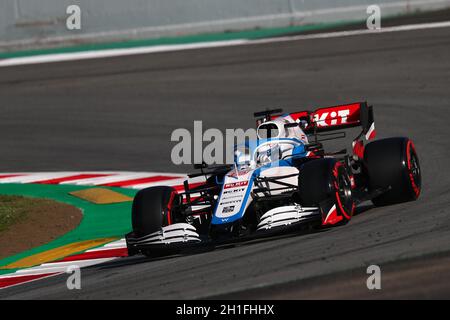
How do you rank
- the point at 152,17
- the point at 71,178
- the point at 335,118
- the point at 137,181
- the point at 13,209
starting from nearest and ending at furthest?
the point at 335,118, the point at 13,209, the point at 137,181, the point at 71,178, the point at 152,17

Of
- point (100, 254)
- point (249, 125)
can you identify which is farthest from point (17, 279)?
point (249, 125)

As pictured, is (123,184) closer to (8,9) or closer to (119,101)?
(119,101)

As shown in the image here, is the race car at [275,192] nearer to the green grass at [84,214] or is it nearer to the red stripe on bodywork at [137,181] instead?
the green grass at [84,214]

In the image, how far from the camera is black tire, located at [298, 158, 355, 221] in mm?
9445

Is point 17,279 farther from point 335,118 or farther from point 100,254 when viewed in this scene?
point 335,118

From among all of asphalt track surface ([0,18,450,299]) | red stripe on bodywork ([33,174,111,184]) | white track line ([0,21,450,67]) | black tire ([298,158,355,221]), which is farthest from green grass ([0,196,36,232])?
white track line ([0,21,450,67])

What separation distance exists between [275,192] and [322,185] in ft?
2.81

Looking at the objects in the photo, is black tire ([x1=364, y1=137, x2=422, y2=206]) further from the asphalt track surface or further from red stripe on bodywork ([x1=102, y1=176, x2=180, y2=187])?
red stripe on bodywork ([x1=102, y1=176, x2=180, y2=187])

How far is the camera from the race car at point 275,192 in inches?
371

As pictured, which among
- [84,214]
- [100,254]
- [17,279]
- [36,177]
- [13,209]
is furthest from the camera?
[36,177]

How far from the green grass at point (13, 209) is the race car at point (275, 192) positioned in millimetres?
3257

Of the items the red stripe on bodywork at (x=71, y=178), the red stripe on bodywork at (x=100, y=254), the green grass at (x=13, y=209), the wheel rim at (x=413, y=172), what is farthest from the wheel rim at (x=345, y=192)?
the red stripe on bodywork at (x=71, y=178)

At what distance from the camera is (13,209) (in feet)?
44.0

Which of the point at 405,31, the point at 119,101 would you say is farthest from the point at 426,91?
the point at 119,101
